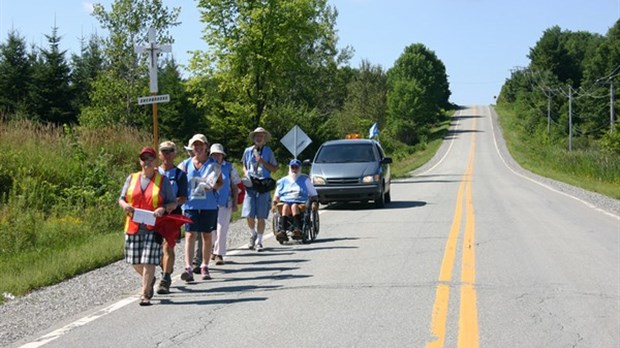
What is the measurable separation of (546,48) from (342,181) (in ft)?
375

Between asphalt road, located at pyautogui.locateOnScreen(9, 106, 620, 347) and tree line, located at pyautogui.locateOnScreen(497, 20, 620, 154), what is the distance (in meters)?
65.1

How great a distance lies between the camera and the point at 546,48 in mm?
124750

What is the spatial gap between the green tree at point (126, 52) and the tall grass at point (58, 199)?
20.2m

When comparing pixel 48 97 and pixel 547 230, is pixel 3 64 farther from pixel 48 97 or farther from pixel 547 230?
pixel 547 230

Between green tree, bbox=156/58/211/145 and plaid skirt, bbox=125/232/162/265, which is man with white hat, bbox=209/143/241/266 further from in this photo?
green tree, bbox=156/58/211/145

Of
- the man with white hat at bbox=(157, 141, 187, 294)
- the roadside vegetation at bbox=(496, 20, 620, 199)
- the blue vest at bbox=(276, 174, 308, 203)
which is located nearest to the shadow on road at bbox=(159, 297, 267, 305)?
the man with white hat at bbox=(157, 141, 187, 294)

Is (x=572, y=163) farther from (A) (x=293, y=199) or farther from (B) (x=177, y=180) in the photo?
(B) (x=177, y=180)

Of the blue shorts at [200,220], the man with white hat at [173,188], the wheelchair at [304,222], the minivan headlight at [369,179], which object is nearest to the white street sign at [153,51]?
the wheelchair at [304,222]

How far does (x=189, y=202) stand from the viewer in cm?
944

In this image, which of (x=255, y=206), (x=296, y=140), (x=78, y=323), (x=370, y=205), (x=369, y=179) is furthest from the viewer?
(x=296, y=140)

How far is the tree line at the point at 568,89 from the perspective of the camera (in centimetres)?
9575

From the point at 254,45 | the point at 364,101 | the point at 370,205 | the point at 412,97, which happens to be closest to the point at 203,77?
the point at 254,45

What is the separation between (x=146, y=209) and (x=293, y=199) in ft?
→ 16.6

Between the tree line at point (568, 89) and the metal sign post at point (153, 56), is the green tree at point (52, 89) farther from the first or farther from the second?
the tree line at point (568, 89)
